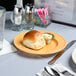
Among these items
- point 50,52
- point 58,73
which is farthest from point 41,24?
point 58,73

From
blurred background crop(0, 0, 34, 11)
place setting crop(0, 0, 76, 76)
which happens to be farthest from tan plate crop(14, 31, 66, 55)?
blurred background crop(0, 0, 34, 11)

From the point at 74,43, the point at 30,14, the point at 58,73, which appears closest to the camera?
the point at 58,73

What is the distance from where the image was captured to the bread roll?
0.81 metres

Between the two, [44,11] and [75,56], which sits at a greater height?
[44,11]

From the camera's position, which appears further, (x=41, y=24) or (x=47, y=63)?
(x=41, y=24)

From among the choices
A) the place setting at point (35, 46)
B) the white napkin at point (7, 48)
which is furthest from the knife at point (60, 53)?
the white napkin at point (7, 48)

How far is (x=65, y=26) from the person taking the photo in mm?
1093

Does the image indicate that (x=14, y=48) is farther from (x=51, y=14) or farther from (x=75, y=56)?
(x=51, y=14)

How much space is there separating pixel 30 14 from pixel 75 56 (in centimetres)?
35

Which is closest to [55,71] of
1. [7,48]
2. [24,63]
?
[24,63]

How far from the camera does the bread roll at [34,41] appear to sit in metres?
0.81

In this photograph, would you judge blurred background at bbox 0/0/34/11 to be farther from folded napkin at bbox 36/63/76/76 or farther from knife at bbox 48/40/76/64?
folded napkin at bbox 36/63/76/76

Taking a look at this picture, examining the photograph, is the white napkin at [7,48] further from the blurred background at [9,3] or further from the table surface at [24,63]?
the blurred background at [9,3]

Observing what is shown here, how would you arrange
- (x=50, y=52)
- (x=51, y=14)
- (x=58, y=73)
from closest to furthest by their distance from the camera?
1. (x=58, y=73)
2. (x=50, y=52)
3. (x=51, y=14)
